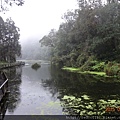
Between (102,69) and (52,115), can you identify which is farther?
(102,69)

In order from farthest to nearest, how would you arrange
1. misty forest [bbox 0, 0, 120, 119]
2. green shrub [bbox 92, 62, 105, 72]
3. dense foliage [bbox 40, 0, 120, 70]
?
dense foliage [bbox 40, 0, 120, 70]
green shrub [bbox 92, 62, 105, 72]
misty forest [bbox 0, 0, 120, 119]

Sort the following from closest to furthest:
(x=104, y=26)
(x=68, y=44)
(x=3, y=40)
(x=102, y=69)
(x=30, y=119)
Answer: (x=30, y=119), (x=102, y=69), (x=104, y=26), (x=68, y=44), (x=3, y=40)

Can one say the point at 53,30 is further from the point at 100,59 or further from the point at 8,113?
the point at 8,113

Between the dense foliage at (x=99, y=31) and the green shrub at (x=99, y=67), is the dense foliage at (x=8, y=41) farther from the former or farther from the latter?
the green shrub at (x=99, y=67)

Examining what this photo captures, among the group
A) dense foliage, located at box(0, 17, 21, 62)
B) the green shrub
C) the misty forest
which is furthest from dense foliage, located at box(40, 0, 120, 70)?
dense foliage, located at box(0, 17, 21, 62)

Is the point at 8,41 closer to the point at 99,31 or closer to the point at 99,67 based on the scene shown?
the point at 99,31

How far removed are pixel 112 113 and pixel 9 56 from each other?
56632 mm

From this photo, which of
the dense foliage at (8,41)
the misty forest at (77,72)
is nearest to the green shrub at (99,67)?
the misty forest at (77,72)

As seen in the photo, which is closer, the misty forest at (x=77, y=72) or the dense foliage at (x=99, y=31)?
the misty forest at (x=77, y=72)

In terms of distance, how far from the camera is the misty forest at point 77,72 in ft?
32.3

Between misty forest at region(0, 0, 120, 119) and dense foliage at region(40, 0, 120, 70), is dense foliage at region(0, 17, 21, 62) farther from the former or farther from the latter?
dense foliage at region(40, 0, 120, 70)

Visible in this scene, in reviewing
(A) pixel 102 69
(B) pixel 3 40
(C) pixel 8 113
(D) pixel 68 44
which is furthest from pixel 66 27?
(C) pixel 8 113

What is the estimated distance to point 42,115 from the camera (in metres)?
8.38

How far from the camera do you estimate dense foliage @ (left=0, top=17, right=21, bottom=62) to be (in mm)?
58938
